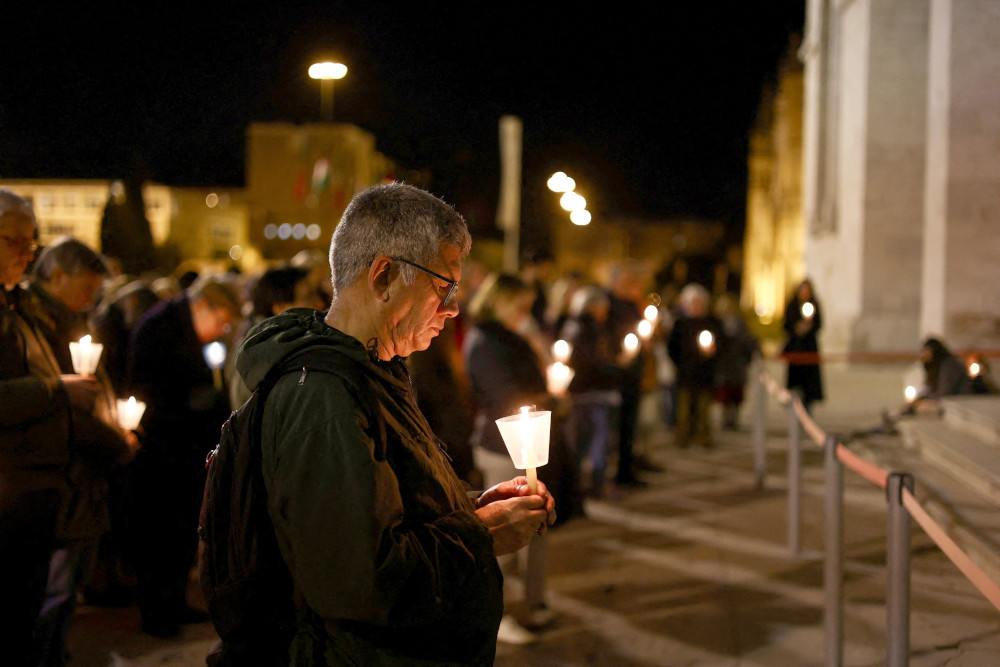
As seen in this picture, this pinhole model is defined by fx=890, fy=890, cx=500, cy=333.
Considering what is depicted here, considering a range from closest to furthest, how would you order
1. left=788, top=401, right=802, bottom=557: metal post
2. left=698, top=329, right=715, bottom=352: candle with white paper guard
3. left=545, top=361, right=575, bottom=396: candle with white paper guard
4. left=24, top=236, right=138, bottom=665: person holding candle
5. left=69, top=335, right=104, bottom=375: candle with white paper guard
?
left=24, top=236, right=138, bottom=665: person holding candle, left=69, top=335, right=104, bottom=375: candle with white paper guard, left=545, top=361, right=575, bottom=396: candle with white paper guard, left=788, top=401, right=802, bottom=557: metal post, left=698, top=329, right=715, bottom=352: candle with white paper guard

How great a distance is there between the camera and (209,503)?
196 centimetres

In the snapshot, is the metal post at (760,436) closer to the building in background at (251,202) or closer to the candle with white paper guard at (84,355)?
the candle with white paper guard at (84,355)

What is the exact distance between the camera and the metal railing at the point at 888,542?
3160 mm

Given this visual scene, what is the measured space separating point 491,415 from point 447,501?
3.48m

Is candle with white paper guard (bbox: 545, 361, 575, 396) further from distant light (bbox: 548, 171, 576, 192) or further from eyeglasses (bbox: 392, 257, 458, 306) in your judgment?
distant light (bbox: 548, 171, 576, 192)

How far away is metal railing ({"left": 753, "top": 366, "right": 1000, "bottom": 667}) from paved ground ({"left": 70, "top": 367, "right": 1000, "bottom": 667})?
385mm

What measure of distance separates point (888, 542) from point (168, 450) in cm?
377

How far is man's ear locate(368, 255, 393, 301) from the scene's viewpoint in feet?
6.63

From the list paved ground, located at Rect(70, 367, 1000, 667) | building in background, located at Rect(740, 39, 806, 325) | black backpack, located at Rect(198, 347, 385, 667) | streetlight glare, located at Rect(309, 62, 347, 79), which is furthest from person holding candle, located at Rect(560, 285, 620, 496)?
building in background, located at Rect(740, 39, 806, 325)

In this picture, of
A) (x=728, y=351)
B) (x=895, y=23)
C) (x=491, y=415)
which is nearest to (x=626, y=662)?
(x=491, y=415)

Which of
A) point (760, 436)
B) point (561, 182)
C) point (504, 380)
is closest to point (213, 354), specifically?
point (504, 380)

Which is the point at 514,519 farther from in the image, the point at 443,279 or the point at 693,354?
the point at 693,354

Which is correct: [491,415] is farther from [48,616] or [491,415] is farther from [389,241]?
[389,241]

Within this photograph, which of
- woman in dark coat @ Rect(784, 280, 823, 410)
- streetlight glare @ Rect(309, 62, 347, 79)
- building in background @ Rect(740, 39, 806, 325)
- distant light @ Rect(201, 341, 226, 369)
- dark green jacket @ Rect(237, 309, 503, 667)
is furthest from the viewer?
building in background @ Rect(740, 39, 806, 325)
